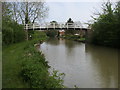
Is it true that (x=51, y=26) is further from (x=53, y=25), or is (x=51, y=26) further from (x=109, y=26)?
(x=109, y=26)

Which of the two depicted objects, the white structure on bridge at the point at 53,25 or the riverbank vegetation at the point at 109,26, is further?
the white structure on bridge at the point at 53,25

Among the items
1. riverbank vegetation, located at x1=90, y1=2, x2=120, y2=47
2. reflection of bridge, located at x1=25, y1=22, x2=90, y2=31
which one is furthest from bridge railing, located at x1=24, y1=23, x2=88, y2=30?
riverbank vegetation, located at x1=90, y1=2, x2=120, y2=47

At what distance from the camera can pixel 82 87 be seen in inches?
257

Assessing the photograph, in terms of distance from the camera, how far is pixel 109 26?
21.9 m

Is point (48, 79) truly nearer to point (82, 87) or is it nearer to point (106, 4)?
point (82, 87)

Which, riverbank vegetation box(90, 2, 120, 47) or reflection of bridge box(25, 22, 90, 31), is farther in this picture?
reflection of bridge box(25, 22, 90, 31)

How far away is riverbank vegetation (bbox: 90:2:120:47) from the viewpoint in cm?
2048

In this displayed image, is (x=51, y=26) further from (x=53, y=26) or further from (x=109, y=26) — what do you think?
(x=109, y=26)

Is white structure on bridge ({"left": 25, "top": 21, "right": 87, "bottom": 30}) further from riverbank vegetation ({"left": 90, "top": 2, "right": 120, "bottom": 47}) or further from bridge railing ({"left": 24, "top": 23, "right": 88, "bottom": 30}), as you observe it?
riverbank vegetation ({"left": 90, "top": 2, "right": 120, "bottom": 47})

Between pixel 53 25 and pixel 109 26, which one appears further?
pixel 53 25

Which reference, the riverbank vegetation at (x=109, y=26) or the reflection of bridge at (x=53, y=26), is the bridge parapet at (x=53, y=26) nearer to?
the reflection of bridge at (x=53, y=26)

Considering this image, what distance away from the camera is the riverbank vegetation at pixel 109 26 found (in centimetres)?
2048

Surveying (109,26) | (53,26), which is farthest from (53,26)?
(109,26)

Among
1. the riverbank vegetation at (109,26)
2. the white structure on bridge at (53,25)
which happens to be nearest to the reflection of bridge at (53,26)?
the white structure on bridge at (53,25)
